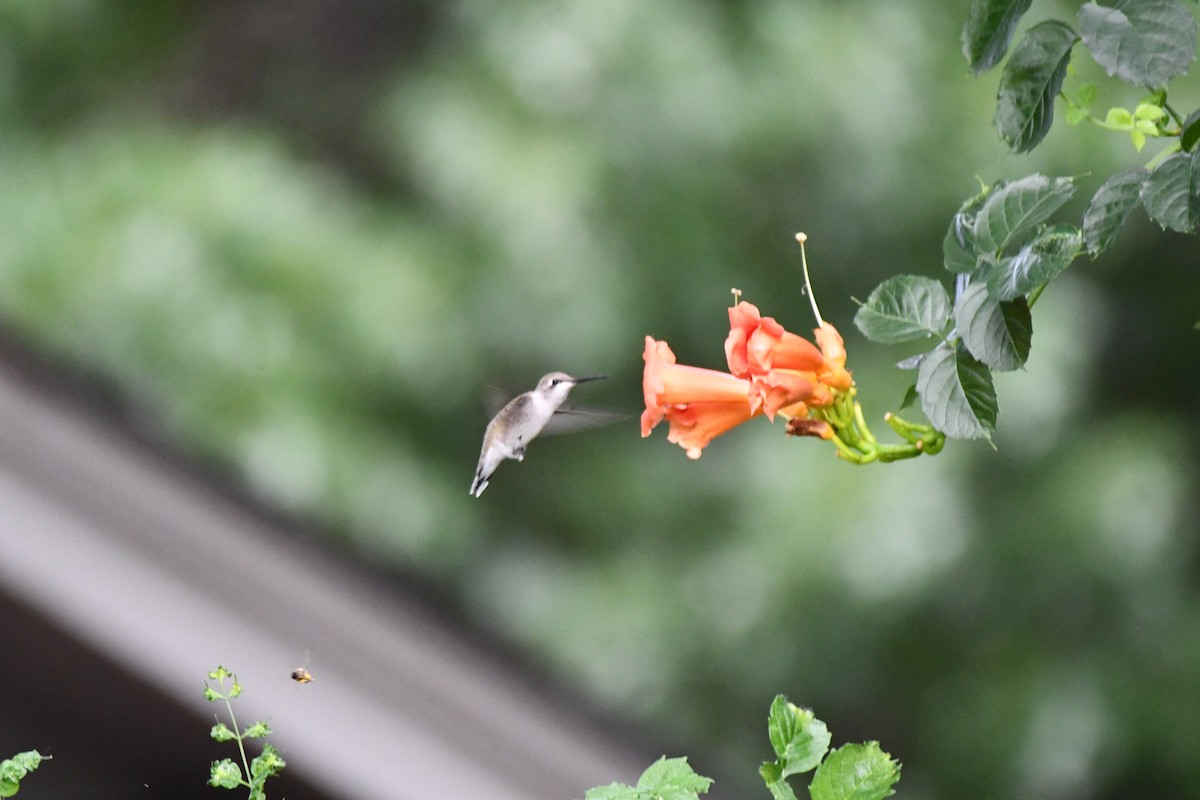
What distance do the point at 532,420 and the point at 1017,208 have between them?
44 cm

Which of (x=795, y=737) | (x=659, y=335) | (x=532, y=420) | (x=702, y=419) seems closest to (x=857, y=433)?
(x=702, y=419)

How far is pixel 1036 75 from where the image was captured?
55 centimetres

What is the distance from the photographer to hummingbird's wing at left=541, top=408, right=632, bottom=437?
2.97 feet

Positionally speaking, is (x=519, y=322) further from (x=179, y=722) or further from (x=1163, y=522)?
(x=179, y=722)

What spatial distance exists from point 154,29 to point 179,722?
220 centimetres

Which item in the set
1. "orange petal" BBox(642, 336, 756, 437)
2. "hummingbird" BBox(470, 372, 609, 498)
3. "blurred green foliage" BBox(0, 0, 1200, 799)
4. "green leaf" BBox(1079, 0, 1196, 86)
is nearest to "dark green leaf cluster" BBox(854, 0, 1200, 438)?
"green leaf" BBox(1079, 0, 1196, 86)

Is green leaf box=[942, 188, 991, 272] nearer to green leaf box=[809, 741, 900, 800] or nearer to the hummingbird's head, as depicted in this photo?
green leaf box=[809, 741, 900, 800]

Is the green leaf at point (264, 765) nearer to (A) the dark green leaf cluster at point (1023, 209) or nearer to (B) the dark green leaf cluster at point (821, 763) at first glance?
(B) the dark green leaf cluster at point (821, 763)

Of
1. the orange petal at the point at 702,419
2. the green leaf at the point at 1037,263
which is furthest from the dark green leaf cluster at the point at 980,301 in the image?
the orange petal at the point at 702,419

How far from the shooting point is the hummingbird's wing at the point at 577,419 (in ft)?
2.97

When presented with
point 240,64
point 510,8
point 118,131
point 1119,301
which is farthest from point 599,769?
point 240,64

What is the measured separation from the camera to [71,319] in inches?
75.8

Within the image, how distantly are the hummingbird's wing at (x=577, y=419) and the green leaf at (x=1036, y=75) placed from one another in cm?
41

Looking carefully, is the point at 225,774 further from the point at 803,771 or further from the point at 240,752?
the point at 803,771
